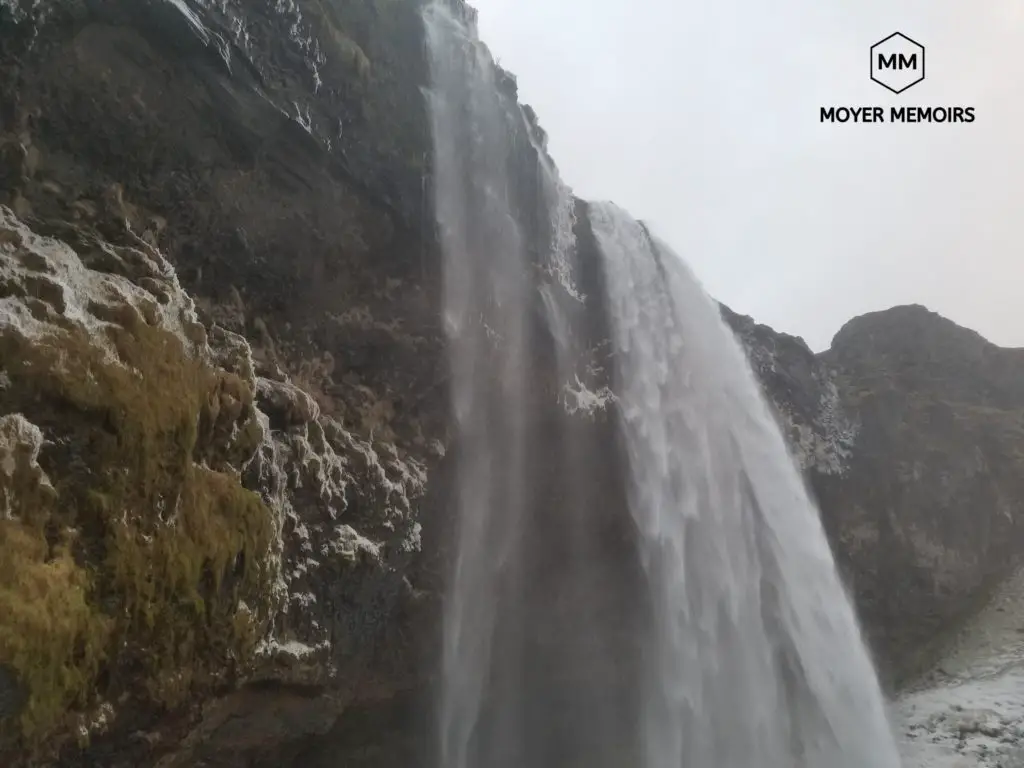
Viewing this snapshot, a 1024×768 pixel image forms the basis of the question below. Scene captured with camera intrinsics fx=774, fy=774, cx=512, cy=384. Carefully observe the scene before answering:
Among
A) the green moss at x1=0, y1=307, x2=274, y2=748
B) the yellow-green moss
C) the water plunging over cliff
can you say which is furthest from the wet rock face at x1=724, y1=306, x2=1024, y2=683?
the yellow-green moss

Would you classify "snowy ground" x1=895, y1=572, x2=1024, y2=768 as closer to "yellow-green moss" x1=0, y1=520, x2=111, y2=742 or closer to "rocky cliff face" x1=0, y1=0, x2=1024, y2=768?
"rocky cliff face" x1=0, y1=0, x2=1024, y2=768

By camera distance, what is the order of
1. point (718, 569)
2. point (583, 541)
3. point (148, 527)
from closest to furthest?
1. point (148, 527)
2. point (583, 541)
3. point (718, 569)

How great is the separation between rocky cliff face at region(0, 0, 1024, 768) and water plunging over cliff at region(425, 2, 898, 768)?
→ 356 millimetres

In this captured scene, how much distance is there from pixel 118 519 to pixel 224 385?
5.91ft

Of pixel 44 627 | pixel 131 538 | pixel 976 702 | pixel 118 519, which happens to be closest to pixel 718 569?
pixel 976 702

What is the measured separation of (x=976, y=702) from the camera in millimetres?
18719

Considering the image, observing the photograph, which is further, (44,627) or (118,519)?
(118,519)

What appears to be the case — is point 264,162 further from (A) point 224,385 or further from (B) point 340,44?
(A) point 224,385

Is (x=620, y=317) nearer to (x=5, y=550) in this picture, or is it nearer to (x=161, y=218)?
(x=161, y=218)

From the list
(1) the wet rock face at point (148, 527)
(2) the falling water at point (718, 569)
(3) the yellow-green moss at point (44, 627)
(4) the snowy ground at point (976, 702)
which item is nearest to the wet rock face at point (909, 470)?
(4) the snowy ground at point (976, 702)

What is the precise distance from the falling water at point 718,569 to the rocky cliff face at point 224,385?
118 centimetres

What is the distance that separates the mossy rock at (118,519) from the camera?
5586 mm

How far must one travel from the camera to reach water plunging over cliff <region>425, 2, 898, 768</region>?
43.7 feet

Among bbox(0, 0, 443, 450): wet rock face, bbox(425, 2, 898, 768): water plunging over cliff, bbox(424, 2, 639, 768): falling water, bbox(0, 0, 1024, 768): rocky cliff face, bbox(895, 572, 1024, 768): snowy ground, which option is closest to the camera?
bbox(0, 0, 1024, 768): rocky cliff face
